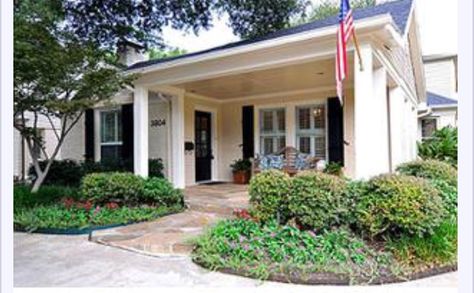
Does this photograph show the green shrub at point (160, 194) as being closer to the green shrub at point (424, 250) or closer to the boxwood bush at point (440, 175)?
the green shrub at point (424, 250)

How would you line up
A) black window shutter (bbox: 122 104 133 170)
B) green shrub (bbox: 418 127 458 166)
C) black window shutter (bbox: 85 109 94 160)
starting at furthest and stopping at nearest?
1. green shrub (bbox: 418 127 458 166)
2. black window shutter (bbox: 85 109 94 160)
3. black window shutter (bbox: 122 104 133 170)

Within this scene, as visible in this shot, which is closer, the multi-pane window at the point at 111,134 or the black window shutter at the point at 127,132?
the black window shutter at the point at 127,132

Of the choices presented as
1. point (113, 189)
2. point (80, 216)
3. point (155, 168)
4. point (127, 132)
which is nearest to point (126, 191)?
point (113, 189)

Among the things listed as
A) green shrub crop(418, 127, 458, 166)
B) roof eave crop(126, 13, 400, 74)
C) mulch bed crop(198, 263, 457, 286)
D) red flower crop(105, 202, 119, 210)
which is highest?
roof eave crop(126, 13, 400, 74)

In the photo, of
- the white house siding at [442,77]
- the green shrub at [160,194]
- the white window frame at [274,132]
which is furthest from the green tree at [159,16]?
the green shrub at [160,194]

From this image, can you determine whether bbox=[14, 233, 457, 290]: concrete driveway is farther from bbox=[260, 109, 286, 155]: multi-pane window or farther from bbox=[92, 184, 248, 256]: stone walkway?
bbox=[260, 109, 286, 155]: multi-pane window

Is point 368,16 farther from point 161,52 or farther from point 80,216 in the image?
point 161,52

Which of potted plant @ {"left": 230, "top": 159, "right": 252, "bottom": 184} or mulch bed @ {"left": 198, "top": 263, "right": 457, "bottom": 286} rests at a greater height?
potted plant @ {"left": 230, "top": 159, "right": 252, "bottom": 184}

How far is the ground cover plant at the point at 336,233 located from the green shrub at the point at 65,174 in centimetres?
616

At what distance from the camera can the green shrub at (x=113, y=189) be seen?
6121mm

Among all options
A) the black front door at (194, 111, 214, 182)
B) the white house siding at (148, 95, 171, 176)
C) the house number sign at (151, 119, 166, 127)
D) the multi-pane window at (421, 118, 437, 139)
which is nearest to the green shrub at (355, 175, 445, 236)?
the white house siding at (148, 95, 171, 176)

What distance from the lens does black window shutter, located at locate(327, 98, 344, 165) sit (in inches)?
317

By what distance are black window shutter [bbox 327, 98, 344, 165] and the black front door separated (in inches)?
129

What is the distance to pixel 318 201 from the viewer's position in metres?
4.09
